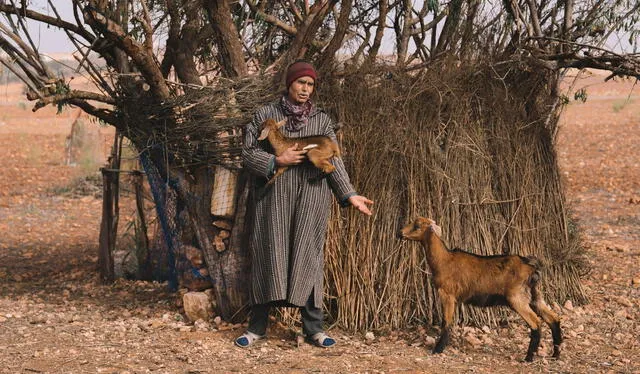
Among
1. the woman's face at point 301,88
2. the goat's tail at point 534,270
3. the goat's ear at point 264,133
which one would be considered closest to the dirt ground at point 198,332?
the goat's tail at point 534,270

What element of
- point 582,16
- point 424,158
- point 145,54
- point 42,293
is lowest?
point 42,293

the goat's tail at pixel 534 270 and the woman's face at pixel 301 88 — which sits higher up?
the woman's face at pixel 301 88

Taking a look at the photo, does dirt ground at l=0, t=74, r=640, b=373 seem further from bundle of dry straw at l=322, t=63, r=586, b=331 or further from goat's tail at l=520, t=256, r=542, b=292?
goat's tail at l=520, t=256, r=542, b=292

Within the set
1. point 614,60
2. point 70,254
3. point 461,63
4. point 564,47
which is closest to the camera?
point 614,60

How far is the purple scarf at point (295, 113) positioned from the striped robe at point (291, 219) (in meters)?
0.03

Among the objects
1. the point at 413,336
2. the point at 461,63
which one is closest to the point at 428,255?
the point at 413,336

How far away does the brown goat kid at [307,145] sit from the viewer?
527cm

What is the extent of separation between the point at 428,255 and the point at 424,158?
2.76 ft

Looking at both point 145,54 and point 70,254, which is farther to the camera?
point 70,254

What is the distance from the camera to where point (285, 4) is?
8.47 metres

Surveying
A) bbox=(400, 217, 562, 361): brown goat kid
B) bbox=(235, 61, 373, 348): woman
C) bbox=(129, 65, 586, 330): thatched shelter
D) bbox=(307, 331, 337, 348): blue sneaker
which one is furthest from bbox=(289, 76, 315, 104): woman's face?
bbox=(307, 331, 337, 348): blue sneaker

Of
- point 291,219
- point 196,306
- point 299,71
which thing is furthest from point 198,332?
point 299,71

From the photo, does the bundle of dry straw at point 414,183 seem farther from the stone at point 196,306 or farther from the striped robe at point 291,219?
the stone at point 196,306

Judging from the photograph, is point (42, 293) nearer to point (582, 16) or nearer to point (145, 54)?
point (145, 54)
